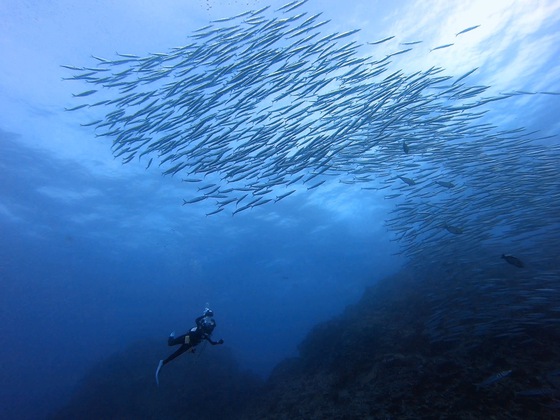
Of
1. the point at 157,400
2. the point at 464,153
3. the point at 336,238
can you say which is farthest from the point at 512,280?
the point at 336,238

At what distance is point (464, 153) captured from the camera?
12.7m

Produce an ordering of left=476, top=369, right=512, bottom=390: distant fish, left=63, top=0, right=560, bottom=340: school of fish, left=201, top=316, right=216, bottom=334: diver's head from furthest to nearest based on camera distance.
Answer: left=63, top=0, right=560, bottom=340: school of fish
left=201, top=316, right=216, bottom=334: diver's head
left=476, top=369, right=512, bottom=390: distant fish

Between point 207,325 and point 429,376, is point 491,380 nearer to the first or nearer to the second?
point 429,376

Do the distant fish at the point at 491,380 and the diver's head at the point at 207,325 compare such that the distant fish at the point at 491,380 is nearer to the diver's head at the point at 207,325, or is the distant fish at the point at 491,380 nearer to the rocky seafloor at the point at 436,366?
the rocky seafloor at the point at 436,366

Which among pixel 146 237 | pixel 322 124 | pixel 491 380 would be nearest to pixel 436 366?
pixel 491 380

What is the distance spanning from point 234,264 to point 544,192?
3691 centimetres

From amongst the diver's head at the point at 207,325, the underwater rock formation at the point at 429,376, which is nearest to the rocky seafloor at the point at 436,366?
the underwater rock formation at the point at 429,376

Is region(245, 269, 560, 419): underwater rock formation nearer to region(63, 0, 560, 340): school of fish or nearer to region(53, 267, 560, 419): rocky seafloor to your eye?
region(53, 267, 560, 419): rocky seafloor

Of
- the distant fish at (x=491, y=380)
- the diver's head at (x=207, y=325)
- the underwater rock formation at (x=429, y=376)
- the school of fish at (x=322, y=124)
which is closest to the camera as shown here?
the distant fish at (x=491, y=380)

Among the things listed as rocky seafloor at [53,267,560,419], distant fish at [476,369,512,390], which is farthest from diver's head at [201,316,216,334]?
distant fish at [476,369,512,390]

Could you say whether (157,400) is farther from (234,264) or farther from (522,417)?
(234,264)

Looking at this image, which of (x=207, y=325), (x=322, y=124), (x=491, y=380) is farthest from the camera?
(x=322, y=124)

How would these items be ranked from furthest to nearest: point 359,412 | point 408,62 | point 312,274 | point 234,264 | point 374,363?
1. point 312,274
2. point 234,264
3. point 408,62
4. point 374,363
5. point 359,412

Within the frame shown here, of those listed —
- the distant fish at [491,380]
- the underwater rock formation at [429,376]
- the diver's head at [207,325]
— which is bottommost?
the underwater rock formation at [429,376]
